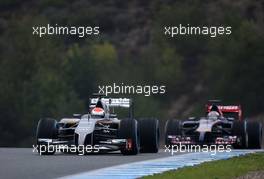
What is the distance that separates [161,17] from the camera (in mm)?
65188

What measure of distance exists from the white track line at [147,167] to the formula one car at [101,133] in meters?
1.27

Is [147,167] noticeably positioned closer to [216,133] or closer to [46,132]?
[46,132]

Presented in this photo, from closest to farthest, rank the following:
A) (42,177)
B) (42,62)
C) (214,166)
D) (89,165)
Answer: (42,177)
(214,166)
(89,165)
(42,62)

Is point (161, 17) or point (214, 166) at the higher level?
point (161, 17)

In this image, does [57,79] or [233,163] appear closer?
[233,163]

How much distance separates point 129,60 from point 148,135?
37635 mm

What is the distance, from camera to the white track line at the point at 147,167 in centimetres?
1791

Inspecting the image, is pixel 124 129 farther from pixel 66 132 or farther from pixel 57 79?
pixel 57 79

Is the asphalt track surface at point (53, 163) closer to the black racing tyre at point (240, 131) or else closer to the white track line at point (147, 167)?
the white track line at point (147, 167)

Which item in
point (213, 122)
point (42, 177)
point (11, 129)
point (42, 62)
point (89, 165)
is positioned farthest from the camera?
point (42, 62)

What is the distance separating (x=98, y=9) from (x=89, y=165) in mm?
54017

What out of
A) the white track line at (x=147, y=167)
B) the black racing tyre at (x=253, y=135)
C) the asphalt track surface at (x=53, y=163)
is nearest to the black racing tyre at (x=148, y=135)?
the asphalt track surface at (x=53, y=163)

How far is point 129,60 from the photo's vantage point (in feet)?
207

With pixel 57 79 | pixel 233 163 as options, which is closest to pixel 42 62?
pixel 57 79
